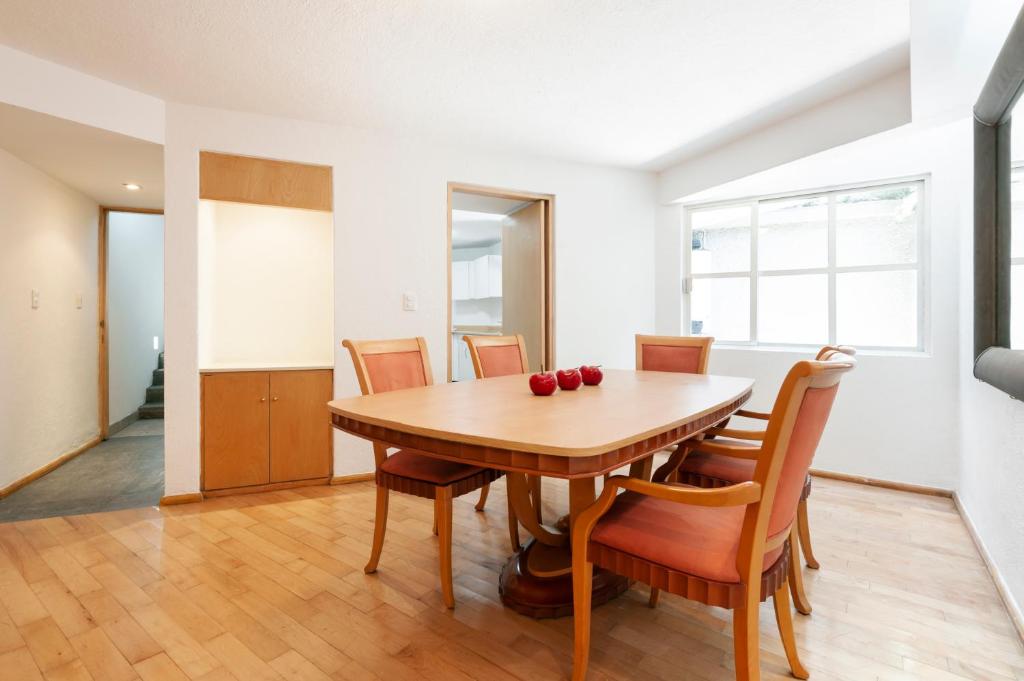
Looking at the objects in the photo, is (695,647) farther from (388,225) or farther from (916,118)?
(388,225)

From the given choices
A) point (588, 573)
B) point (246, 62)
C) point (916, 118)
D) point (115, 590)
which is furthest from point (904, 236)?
point (115, 590)

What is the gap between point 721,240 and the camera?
4.18m

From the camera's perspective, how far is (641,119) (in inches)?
129

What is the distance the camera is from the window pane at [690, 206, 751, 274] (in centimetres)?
405

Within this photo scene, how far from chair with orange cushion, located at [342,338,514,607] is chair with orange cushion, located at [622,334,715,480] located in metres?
1.41

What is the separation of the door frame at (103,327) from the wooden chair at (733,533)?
480 centimetres

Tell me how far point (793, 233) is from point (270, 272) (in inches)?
154

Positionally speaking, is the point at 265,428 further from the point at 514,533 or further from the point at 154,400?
the point at 154,400

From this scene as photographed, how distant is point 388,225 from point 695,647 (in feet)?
9.91

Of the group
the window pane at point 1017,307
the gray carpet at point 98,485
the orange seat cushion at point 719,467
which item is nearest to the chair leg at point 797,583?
the orange seat cushion at point 719,467

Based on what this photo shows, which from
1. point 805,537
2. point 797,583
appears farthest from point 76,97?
point 805,537

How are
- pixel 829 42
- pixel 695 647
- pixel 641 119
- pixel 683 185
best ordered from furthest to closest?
pixel 683 185 → pixel 641 119 → pixel 829 42 → pixel 695 647

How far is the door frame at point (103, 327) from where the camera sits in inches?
168

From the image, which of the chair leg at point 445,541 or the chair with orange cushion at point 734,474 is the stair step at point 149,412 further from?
the chair with orange cushion at point 734,474
